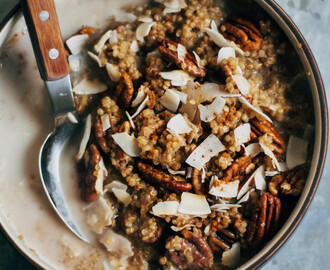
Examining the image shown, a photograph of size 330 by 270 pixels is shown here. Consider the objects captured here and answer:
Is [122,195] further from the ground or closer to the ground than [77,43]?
closer to the ground

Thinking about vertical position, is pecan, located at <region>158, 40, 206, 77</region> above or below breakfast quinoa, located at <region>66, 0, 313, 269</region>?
above

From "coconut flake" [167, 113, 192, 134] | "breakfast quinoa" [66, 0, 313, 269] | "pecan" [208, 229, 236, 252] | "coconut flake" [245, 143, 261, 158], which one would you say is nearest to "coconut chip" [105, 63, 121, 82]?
"breakfast quinoa" [66, 0, 313, 269]

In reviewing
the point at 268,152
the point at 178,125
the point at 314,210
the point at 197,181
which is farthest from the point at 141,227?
the point at 314,210

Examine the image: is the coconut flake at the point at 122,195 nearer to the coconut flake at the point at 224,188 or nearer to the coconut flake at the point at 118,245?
the coconut flake at the point at 118,245

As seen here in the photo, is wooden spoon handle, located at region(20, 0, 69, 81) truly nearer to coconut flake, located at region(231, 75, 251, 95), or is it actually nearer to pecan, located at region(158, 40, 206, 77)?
pecan, located at region(158, 40, 206, 77)

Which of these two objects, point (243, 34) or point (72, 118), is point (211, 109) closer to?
point (243, 34)
